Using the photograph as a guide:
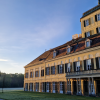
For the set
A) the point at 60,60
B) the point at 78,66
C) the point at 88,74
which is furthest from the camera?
the point at 60,60

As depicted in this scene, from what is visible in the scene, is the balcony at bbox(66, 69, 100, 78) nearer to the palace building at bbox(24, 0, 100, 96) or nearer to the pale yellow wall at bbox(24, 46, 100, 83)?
Answer: the palace building at bbox(24, 0, 100, 96)

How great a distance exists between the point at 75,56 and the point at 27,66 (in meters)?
23.2

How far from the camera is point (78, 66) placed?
28047 millimetres

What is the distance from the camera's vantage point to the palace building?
24722 millimetres

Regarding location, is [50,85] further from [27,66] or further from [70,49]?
[27,66]

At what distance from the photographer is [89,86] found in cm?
2366

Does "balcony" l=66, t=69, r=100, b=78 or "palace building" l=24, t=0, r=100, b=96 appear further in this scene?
"palace building" l=24, t=0, r=100, b=96

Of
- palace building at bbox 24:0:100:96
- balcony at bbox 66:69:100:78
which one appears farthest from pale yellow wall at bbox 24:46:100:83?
balcony at bbox 66:69:100:78

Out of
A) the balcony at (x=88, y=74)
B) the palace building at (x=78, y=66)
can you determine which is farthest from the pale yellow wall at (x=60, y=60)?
the balcony at (x=88, y=74)

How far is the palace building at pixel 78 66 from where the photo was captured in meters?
24.7

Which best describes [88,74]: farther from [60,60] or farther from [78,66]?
[60,60]

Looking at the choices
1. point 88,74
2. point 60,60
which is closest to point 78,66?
point 88,74

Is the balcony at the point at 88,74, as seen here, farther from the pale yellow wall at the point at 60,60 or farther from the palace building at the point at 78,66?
the pale yellow wall at the point at 60,60

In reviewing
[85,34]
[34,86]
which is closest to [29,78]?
[34,86]
